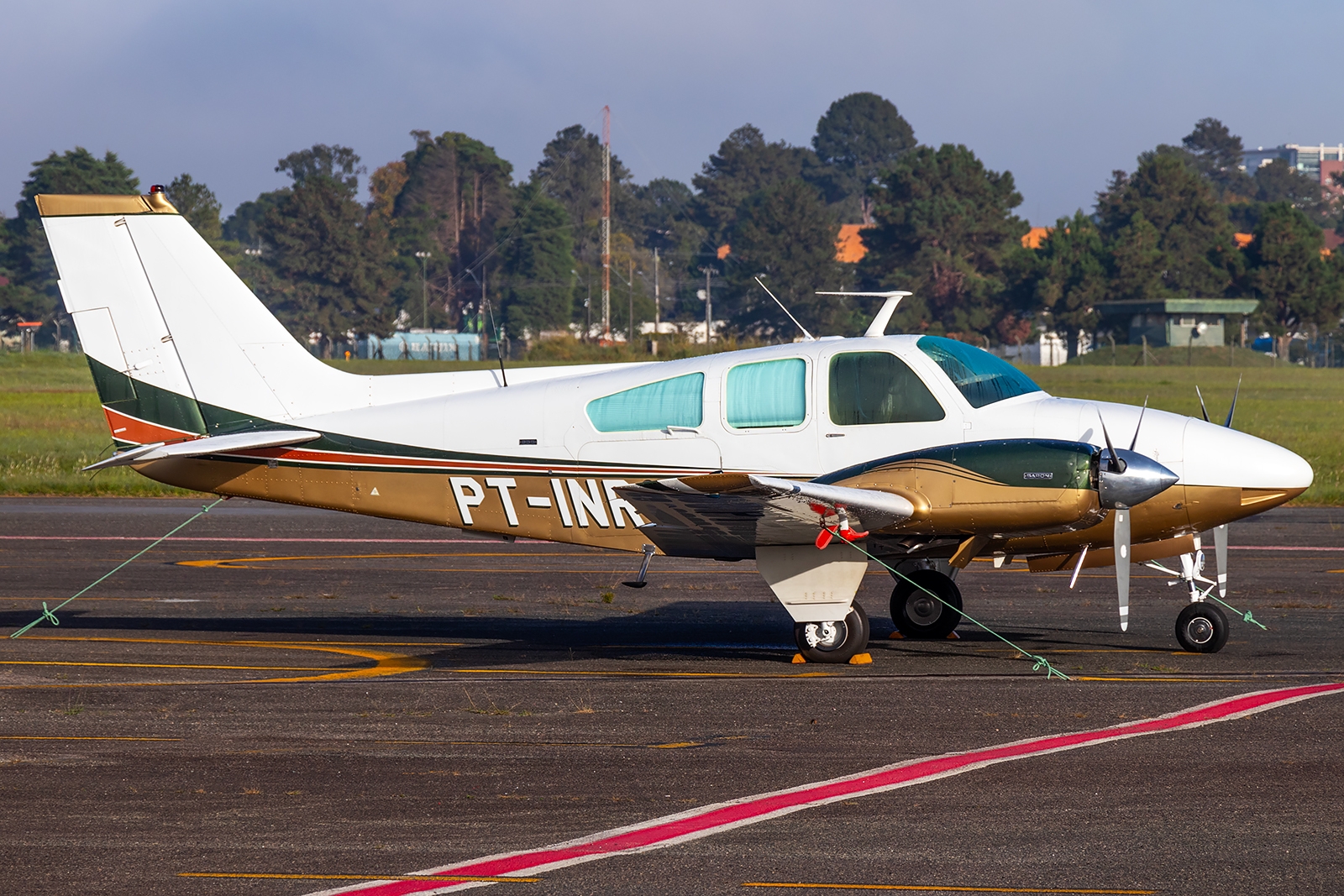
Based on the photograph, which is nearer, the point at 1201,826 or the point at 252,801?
the point at 1201,826

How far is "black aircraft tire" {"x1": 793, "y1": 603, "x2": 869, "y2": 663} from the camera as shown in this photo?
11.3m

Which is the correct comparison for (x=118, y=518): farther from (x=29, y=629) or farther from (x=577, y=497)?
(x=577, y=497)

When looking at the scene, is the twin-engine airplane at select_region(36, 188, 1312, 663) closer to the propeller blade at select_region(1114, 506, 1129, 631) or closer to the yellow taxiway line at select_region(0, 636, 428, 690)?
the propeller blade at select_region(1114, 506, 1129, 631)

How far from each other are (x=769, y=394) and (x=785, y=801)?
15.3 feet

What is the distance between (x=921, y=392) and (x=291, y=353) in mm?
5556

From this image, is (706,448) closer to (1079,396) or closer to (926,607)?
(926,607)

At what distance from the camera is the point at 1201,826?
278 inches

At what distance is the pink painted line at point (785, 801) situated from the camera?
6.50 m

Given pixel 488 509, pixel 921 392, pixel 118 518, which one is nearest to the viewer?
pixel 921 392

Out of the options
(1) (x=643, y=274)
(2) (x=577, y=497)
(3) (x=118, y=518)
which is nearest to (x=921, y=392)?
(2) (x=577, y=497)

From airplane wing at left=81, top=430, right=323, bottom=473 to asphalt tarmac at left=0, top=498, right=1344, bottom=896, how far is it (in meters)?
1.64

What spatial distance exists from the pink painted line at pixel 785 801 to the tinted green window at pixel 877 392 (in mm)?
3096

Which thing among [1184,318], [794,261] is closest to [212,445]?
[1184,318]

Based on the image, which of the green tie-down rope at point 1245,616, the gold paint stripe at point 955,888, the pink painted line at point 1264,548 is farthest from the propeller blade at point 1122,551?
the pink painted line at point 1264,548
